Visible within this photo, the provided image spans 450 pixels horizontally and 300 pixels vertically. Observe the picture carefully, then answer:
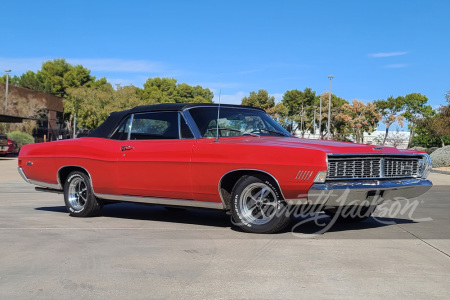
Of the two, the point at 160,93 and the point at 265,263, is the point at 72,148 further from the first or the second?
the point at 160,93

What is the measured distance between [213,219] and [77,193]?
2.08 meters

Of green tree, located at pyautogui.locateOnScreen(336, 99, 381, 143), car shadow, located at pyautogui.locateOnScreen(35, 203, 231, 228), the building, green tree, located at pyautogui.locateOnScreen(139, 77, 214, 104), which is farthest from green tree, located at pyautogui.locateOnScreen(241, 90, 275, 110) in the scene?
car shadow, located at pyautogui.locateOnScreen(35, 203, 231, 228)

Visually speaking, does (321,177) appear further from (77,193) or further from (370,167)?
(77,193)

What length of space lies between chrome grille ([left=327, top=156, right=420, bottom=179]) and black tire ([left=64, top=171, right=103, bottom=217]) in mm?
3692

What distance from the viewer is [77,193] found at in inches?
340

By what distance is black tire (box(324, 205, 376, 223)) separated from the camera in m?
7.54

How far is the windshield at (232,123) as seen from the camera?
7.45 meters

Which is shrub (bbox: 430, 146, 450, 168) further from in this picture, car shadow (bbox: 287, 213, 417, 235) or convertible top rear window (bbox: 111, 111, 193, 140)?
convertible top rear window (bbox: 111, 111, 193, 140)

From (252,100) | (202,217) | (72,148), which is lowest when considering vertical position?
(202,217)

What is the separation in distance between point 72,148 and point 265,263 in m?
4.34

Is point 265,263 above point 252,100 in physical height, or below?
below

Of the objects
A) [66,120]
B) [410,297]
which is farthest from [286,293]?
[66,120]

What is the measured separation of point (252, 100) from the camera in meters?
73.1

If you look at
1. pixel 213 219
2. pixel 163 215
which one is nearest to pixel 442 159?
pixel 163 215
